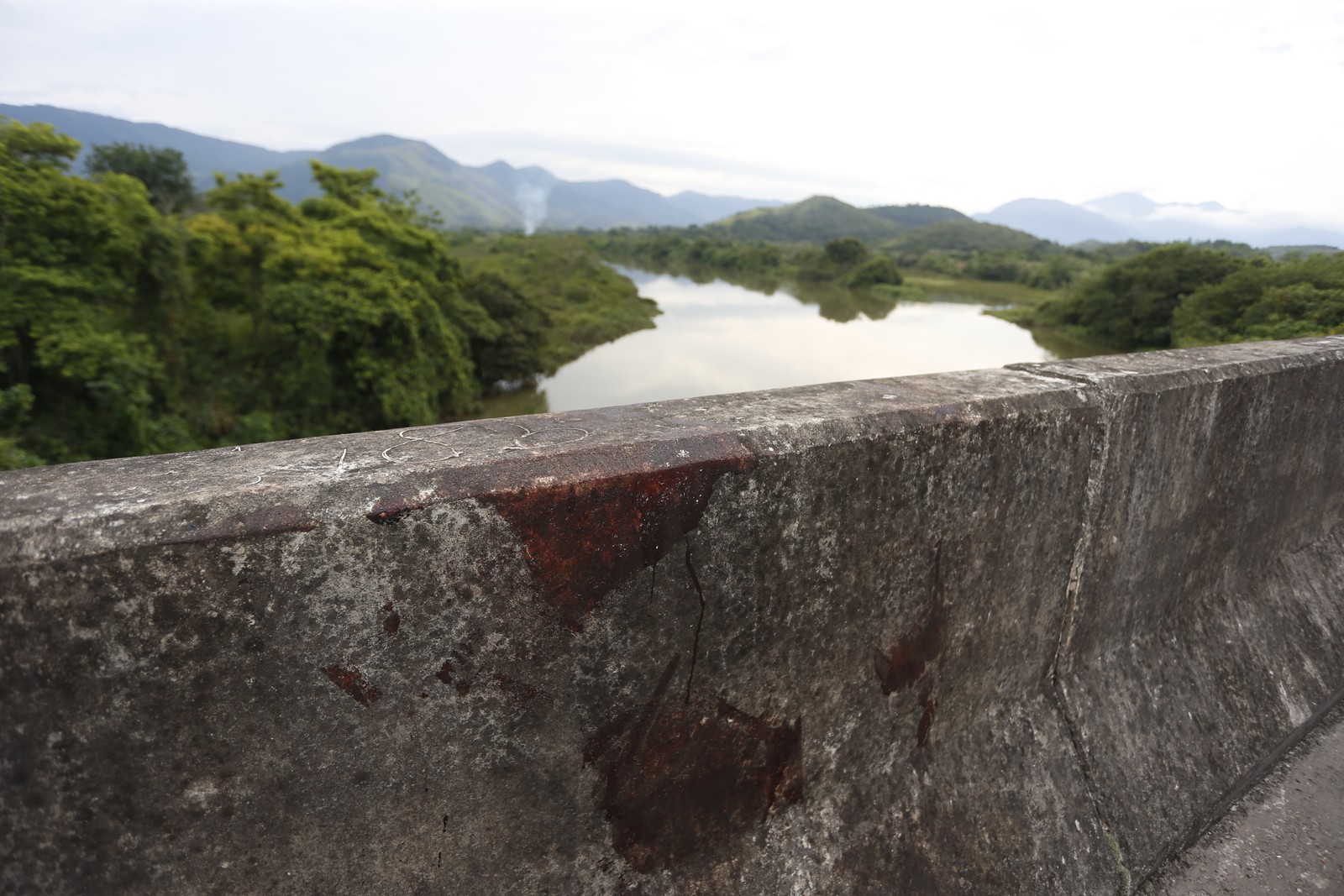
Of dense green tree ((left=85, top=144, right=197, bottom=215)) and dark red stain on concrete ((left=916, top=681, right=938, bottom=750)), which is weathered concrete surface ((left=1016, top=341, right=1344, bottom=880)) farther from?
dense green tree ((left=85, top=144, right=197, bottom=215))

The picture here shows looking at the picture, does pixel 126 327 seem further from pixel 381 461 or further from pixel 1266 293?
pixel 1266 293

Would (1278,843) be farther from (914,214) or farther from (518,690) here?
(914,214)

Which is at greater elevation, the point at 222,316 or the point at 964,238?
the point at 964,238

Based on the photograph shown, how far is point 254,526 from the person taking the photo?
895 millimetres

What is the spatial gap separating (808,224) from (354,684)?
176 metres

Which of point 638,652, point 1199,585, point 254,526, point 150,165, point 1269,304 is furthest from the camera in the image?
point 150,165

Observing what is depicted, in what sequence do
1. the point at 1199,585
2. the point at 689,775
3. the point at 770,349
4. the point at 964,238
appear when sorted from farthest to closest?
the point at 964,238
the point at 770,349
the point at 1199,585
the point at 689,775

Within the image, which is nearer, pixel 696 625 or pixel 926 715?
pixel 696 625

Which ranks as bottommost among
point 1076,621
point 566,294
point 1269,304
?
point 1076,621

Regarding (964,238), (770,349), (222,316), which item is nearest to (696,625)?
(222,316)

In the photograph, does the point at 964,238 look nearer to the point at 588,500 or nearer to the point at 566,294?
the point at 566,294

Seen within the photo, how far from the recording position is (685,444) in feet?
3.86

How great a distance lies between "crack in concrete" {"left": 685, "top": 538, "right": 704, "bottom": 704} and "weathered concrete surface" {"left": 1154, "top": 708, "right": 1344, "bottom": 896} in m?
1.43

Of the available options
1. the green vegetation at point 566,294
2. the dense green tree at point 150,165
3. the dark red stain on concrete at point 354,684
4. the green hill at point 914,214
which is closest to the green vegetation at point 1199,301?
the dark red stain on concrete at point 354,684
